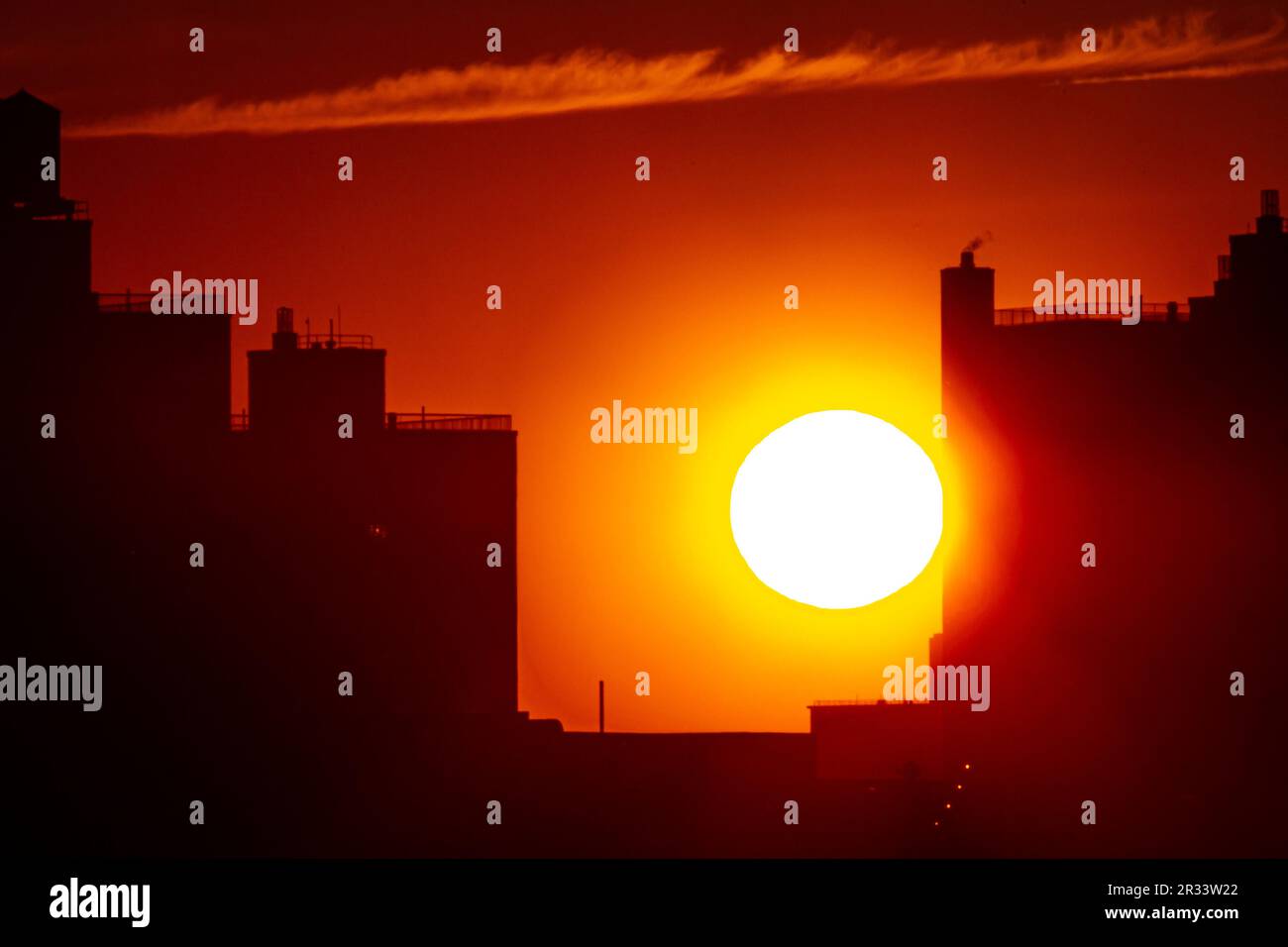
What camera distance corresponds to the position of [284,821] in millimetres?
69875

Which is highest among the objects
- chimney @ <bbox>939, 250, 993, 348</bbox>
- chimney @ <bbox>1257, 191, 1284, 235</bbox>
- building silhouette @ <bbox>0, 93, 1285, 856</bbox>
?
chimney @ <bbox>1257, 191, 1284, 235</bbox>

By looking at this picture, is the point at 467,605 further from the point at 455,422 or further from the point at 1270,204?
the point at 1270,204

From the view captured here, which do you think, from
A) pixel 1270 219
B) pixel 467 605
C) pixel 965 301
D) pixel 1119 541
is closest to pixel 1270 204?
pixel 1270 219

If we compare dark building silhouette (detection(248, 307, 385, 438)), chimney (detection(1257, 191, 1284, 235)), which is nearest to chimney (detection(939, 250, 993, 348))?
chimney (detection(1257, 191, 1284, 235))

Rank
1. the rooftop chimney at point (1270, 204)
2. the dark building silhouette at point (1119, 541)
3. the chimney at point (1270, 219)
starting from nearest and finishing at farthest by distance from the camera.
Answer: the rooftop chimney at point (1270, 204), the chimney at point (1270, 219), the dark building silhouette at point (1119, 541)

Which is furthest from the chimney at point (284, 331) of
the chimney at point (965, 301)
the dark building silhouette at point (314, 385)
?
the chimney at point (965, 301)

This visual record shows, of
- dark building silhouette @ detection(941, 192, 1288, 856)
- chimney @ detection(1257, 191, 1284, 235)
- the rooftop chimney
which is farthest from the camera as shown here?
dark building silhouette @ detection(941, 192, 1288, 856)

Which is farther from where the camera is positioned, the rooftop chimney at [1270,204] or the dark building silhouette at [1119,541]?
the dark building silhouette at [1119,541]

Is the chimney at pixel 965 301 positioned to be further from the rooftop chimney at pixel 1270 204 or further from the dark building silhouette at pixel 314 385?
the dark building silhouette at pixel 314 385

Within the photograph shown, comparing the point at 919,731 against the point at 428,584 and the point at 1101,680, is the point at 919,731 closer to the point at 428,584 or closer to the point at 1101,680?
the point at 1101,680

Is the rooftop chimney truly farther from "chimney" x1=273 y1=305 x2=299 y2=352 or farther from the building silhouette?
"chimney" x1=273 y1=305 x2=299 y2=352

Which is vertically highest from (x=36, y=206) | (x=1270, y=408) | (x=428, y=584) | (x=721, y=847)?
(x=36, y=206)

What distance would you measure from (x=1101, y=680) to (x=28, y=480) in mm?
35602

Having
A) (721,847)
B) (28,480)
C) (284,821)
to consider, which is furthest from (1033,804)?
(28,480)
